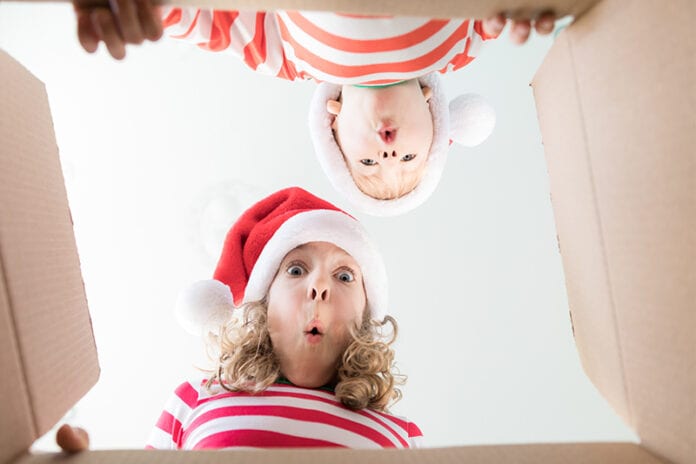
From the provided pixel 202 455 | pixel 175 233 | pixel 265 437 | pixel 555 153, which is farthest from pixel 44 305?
pixel 175 233

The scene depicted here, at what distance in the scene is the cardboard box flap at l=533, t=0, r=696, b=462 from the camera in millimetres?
453

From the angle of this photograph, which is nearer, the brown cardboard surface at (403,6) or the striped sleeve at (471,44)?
the brown cardboard surface at (403,6)

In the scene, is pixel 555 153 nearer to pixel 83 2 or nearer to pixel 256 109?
pixel 83 2

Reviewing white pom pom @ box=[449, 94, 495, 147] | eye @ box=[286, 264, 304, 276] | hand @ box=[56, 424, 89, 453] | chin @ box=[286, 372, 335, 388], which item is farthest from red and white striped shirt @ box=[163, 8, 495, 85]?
hand @ box=[56, 424, 89, 453]

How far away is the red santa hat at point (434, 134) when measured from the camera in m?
1.02

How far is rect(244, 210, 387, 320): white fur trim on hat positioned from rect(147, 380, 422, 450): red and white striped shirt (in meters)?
0.17

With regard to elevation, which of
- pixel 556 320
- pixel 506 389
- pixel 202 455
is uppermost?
pixel 202 455

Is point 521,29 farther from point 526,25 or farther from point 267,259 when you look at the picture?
point 267,259

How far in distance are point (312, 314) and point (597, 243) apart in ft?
1.36

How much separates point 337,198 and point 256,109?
0.93ft

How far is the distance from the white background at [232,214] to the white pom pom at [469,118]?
0.30 meters

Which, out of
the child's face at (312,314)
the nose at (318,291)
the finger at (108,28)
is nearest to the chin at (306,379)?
the child's face at (312,314)

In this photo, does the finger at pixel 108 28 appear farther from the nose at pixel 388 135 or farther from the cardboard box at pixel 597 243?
the nose at pixel 388 135

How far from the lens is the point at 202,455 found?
46 centimetres
